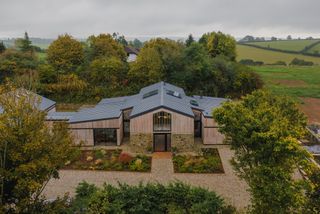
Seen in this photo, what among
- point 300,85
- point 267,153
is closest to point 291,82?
point 300,85

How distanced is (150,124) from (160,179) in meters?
6.42

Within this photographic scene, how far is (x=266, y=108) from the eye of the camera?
1672 centimetres

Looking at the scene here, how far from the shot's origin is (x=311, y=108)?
44.1 m

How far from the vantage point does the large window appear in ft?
98.4

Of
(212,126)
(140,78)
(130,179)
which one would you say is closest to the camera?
(130,179)

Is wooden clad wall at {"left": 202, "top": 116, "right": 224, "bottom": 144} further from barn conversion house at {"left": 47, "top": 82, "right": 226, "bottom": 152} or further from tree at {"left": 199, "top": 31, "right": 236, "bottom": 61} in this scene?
tree at {"left": 199, "top": 31, "right": 236, "bottom": 61}

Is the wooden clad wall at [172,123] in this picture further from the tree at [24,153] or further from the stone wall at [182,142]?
the tree at [24,153]

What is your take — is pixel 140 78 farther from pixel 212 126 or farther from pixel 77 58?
pixel 212 126

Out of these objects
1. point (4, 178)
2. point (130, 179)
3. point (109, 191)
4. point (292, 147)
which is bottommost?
point (130, 179)

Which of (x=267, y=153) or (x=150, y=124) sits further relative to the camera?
(x=150, y=124)

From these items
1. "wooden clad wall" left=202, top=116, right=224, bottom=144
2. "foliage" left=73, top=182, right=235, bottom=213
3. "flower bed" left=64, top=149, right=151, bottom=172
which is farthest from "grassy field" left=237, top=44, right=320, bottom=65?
"foliage" left=73, top=182, right=235, bottom=213

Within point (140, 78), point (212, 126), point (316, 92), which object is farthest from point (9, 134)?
point (316, 92)

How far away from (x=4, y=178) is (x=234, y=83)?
130 feet

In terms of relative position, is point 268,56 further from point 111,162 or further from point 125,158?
point 111,162
